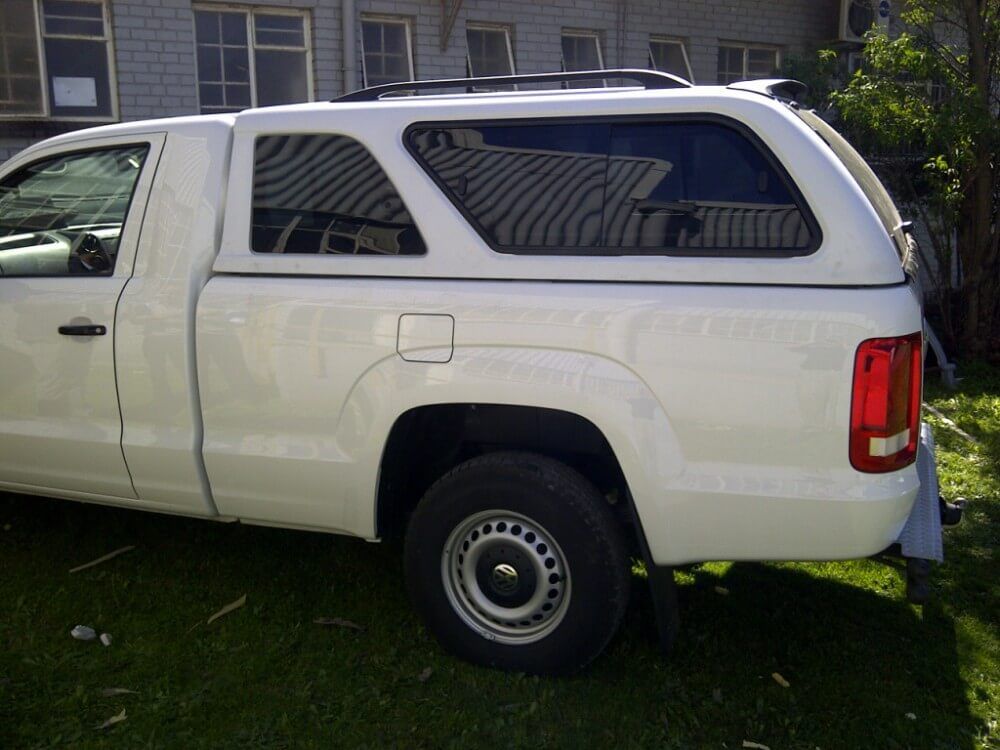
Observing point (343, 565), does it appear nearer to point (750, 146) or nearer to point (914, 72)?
Answer: point (750, 146)

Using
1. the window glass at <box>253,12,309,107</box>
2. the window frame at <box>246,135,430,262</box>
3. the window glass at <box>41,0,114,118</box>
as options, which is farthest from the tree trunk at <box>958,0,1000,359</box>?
the window glass at <box>41,0,114,118</box>

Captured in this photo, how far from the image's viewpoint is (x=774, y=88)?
11.6 ft

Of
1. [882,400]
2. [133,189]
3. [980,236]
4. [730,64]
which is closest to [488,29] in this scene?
[730,64]

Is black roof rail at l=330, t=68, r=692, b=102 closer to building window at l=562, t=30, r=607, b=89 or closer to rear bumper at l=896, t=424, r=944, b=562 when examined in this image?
rear bumper at l=896, t=424, r=944, b=562

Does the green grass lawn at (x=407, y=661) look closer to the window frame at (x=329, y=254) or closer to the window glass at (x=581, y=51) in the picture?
the window frame at (x=329, y=254)

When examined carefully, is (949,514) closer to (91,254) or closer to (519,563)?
(519,563)

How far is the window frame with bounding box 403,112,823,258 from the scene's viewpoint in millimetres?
3059

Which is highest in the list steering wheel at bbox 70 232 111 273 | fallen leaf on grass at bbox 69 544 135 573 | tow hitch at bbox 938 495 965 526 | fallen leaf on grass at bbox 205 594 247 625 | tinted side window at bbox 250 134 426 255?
tinted side window at bbox 250 134 426 255

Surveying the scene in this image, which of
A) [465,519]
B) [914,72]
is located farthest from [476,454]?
[914,72]

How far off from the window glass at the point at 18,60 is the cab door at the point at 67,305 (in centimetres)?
581

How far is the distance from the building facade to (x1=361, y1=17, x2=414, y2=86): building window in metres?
0.01

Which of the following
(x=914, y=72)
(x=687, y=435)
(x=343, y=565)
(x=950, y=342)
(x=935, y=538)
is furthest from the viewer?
(x=950, y=342)

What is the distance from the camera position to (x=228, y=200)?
12.5 feet

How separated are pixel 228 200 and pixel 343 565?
1720 millimetres
